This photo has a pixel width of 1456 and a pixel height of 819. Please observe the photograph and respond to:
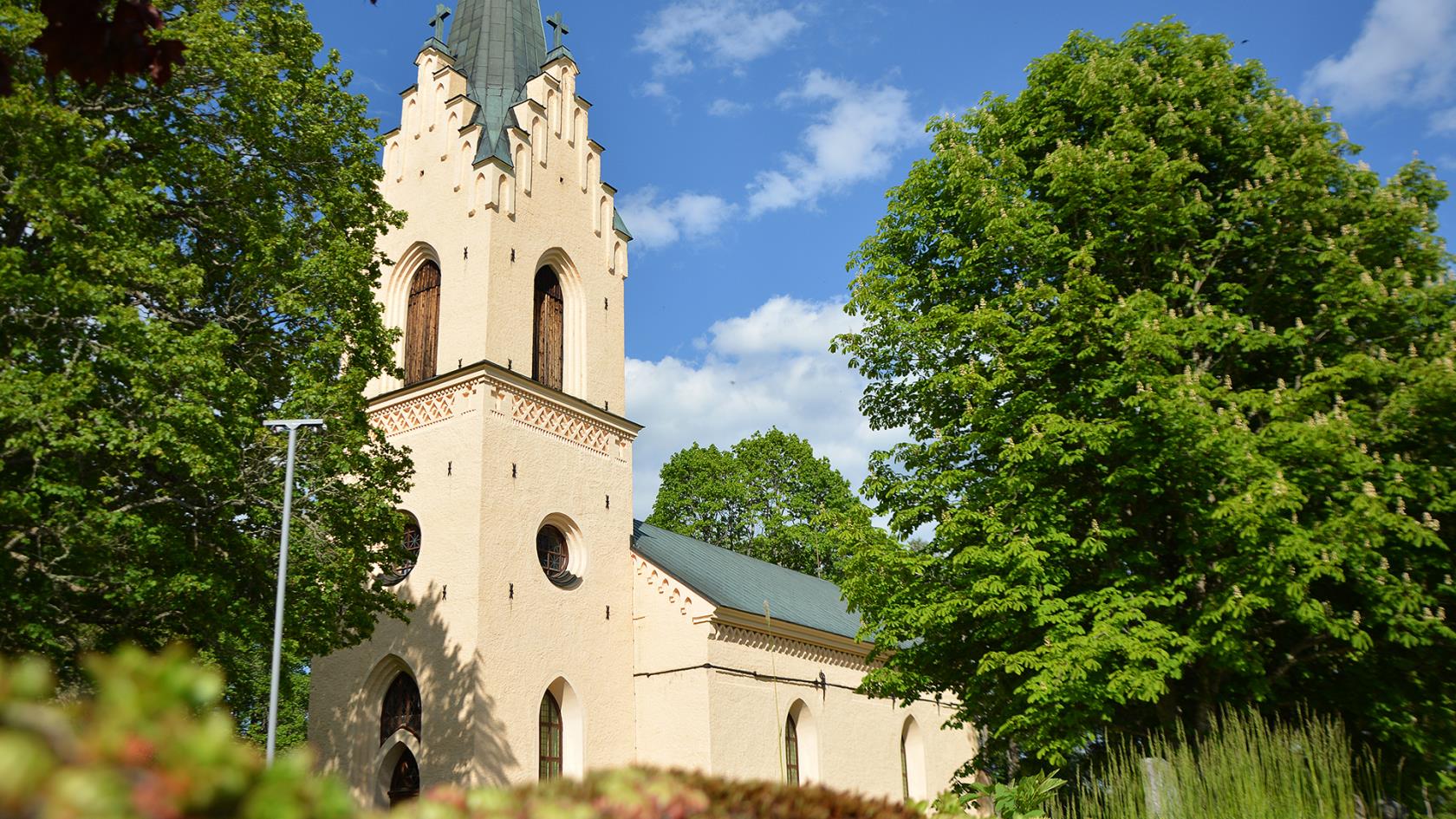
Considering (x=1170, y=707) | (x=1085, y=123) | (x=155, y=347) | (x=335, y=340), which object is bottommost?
(x=1170, y=707)

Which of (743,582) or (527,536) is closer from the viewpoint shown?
(527,536)

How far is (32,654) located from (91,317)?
11.5 ft

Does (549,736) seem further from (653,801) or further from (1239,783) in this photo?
(653,801)

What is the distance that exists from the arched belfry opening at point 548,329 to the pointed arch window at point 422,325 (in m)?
2.02

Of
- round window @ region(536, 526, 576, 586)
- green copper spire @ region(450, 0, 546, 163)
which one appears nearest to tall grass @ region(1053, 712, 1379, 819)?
round window @ region(536, 526, 576, 586)

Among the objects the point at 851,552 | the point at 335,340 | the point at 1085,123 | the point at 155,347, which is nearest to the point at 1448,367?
the point at 1085,123

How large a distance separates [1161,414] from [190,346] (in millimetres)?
10351

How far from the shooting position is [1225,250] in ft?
42.5

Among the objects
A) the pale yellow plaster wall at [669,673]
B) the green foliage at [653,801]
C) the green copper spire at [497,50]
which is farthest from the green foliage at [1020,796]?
the green copper spire at [497,50]

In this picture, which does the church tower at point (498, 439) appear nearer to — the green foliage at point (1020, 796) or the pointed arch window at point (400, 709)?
the pointed arch window at point (400, 709)

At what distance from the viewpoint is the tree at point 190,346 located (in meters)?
10.1

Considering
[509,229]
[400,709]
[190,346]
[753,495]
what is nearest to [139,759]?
[190,346]

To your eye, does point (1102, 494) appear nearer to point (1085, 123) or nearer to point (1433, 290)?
point (1433, 290)

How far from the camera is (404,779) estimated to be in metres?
18.2
